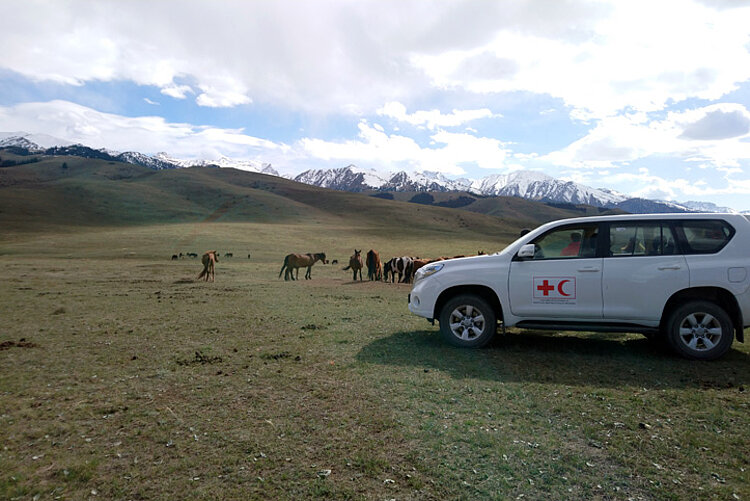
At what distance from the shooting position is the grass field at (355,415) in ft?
12.9

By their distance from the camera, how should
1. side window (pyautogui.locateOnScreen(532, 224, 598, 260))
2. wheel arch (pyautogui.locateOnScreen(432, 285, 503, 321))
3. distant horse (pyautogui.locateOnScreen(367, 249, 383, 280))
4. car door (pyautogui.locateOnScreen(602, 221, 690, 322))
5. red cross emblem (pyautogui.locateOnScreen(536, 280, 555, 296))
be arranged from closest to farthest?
1. car door (pyautogui.locateOnScreen(602, 221, 690, 322))
2. red cross emblem (pyautogui.locateOnScreen(536, 280, 555, 296))
3. side window (pyautogui.locateOnScreen(532, 224, 598, 260))
4. wheel arch (pyautogui.locateOnScreen(432, 285, 503, 321))
5. distant horse (pyautogui.locateOnScreen(367, 249, 383, 280))

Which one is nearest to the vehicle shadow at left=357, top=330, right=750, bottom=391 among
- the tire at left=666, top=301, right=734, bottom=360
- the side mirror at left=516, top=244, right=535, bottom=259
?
the tire at left=666, top=301, right=734, bottom=360

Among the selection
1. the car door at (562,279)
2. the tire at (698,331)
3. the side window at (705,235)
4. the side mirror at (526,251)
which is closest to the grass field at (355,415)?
the tire at (698,331)

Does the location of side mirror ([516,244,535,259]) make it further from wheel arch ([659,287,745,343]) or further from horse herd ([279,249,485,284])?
horse herd ([279,249,485,284])

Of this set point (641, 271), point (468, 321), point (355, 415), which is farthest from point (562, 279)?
point (355, 415)

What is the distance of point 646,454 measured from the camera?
438 centimetres

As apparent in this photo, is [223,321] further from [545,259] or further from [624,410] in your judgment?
[624,410]

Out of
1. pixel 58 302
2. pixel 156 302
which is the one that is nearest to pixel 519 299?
pixel 156 302

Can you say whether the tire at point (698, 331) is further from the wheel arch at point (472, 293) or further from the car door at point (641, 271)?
the wheel arch at point (472, 293)

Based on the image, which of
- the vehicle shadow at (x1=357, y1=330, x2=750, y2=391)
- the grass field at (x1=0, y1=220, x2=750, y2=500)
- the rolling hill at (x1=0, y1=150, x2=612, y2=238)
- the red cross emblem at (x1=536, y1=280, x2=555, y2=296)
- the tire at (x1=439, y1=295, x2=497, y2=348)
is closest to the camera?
the grass field at (x1=0, y1=220, x2=750, y2=500)

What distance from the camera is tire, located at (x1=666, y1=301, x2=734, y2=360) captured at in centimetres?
721

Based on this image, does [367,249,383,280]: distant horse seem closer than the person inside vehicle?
No

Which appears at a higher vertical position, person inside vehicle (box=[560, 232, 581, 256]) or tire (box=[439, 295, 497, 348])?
person inside vehicle (box=[560, 232, 581, 256])

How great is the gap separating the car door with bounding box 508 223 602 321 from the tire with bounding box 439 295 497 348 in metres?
0.52
